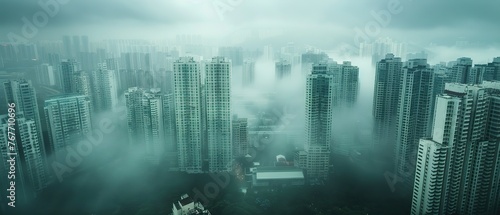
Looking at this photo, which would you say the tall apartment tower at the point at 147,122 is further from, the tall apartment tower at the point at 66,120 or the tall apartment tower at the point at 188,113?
the tall apartment tower at the point at 66,120

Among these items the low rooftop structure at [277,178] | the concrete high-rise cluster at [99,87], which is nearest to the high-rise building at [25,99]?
the concrete high-rise cluster at [99,87]

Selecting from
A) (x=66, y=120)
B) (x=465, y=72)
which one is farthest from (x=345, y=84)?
(x=66, y=120)

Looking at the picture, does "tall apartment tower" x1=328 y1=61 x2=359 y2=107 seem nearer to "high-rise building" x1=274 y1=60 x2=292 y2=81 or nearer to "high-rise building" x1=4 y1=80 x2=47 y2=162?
"high-rise building" x1=274 y1=60 x2=292 y2=81

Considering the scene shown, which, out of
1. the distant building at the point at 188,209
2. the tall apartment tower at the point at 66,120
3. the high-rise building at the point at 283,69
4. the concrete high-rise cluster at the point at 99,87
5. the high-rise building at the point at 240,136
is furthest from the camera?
the high-rise building at the point at 283,69

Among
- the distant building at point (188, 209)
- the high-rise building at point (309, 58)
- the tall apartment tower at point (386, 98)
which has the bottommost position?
the distant building at point (188, 209)

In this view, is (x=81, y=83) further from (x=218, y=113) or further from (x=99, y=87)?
(x=218, y=113)

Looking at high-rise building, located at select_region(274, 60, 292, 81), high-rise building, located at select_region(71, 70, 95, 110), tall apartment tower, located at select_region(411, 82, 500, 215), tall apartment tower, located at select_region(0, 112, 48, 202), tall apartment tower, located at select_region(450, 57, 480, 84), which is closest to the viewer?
tall apartment tower, located at select_region(411, 82, 500, 215)

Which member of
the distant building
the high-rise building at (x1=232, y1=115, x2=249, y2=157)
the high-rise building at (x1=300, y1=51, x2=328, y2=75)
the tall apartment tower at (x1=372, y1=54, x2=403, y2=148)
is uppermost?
the high-rise building at (x1=300, y1=51, x2=328, y2=75)

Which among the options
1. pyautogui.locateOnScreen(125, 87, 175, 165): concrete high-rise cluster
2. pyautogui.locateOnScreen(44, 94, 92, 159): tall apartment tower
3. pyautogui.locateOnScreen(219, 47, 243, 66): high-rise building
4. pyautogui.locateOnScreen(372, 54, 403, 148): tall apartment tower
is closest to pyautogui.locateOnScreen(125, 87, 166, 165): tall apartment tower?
Answer: pyautogui.locateOnScreen(125, 87, 175, 165): concrete high-rise cluster
